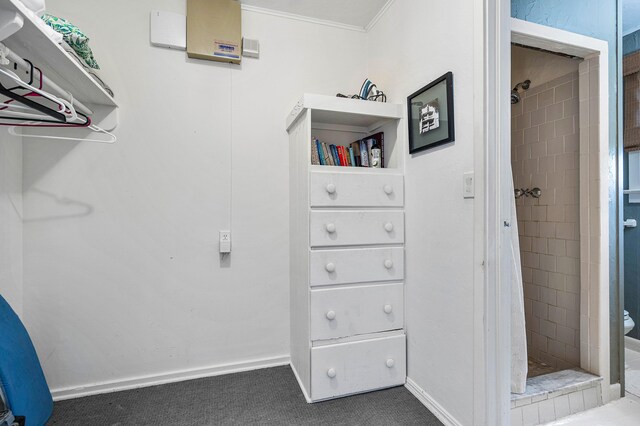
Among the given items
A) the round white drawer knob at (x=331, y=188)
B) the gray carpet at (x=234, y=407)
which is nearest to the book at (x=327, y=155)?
the round white drawer knob at (x=331, y=188)

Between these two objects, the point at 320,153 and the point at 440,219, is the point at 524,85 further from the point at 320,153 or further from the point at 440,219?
the point at 320,153

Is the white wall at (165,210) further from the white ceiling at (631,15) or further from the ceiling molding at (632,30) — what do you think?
the ceiling molding at (632,30)

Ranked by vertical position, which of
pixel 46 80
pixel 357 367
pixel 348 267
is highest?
pixel 46 80

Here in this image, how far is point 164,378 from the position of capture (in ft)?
5.95

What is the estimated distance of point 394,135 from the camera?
1.86 meters

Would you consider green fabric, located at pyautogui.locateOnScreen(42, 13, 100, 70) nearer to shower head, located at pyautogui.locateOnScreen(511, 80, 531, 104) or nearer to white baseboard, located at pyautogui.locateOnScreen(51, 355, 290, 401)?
white baseboard, located at pyautogui.locateOnScreen(51, 355, 290, 401)

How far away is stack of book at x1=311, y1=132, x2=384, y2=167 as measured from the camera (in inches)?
72.6

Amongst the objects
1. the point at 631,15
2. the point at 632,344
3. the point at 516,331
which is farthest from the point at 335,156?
the point at 632,344

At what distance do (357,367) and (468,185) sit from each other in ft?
3.78

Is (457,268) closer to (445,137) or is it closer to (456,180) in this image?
(456,180)

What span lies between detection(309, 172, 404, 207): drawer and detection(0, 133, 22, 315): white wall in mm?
1590

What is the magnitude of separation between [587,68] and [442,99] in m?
0.96

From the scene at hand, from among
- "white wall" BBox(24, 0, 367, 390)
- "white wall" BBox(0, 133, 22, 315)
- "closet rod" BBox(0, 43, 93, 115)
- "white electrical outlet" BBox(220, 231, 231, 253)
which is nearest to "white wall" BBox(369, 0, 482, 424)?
"white wall" BBox(24, 0, 367, 390)

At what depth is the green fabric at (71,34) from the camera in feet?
4.00
